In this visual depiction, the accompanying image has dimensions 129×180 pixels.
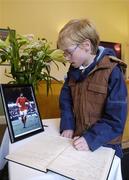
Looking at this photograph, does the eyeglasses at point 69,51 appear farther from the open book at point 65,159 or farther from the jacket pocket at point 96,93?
the open book at point 65,159

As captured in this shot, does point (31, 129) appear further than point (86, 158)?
Yes

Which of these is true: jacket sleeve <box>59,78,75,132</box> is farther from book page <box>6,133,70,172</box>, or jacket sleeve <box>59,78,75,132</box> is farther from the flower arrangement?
the flower arrangement

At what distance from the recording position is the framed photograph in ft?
3.05

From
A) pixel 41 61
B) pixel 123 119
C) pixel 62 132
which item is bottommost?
pixel 62 132

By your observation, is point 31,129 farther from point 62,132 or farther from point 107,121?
point 107,121

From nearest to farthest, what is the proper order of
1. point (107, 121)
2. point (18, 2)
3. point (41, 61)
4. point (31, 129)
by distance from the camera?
point (107, 121) → point (31, 129) → point (41, 61) → point (18, 2)

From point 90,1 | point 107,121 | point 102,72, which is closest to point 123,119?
point 107,121

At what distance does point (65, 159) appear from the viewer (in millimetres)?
733

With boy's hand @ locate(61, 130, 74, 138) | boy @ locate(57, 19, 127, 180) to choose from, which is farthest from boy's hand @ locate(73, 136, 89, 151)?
boy's hand @ locate(61, 130, 74, 138)

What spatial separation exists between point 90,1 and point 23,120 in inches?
200

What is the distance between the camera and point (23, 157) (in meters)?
0.76

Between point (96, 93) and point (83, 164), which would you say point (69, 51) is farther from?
point (83, 164)

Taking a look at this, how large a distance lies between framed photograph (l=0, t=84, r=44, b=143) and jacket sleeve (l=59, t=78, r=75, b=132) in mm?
103

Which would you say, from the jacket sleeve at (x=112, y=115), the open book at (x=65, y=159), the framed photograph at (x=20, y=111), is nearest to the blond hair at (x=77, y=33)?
the jacket sleeve at (x=112, y=115)
